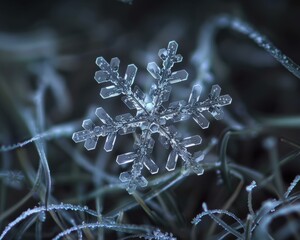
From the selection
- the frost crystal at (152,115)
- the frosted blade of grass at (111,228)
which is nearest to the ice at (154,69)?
the frost crystal at (152,115)

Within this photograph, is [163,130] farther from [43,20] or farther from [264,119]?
[43,20]

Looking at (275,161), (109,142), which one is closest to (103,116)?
(109,142)

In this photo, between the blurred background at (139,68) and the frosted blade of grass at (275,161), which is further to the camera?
the blurred background at (139,68)

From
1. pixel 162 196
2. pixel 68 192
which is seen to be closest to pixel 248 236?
A: pixel 162 196

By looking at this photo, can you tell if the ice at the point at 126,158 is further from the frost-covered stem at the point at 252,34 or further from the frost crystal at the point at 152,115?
the frost-covered stem at the point at 252,34

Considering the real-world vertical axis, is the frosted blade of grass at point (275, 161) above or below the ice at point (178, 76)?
below

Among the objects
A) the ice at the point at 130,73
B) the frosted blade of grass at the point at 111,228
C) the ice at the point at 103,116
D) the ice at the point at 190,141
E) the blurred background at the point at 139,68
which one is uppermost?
the blurred background at the point at 139,68

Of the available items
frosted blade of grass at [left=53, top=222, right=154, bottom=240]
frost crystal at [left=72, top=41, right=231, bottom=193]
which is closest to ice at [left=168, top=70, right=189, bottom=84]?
frost crystal at [left=72, top=41, right=231, bottom=193]
